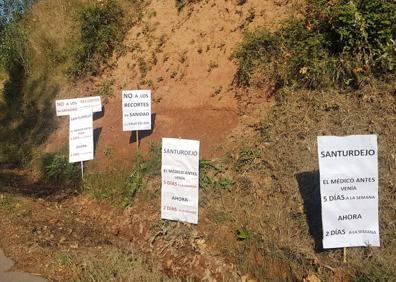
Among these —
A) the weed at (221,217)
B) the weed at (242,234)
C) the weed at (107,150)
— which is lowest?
the weed at (242,234)

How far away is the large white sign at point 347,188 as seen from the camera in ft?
19.2

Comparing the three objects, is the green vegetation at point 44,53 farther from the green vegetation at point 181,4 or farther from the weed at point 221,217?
the weed at point 221,217

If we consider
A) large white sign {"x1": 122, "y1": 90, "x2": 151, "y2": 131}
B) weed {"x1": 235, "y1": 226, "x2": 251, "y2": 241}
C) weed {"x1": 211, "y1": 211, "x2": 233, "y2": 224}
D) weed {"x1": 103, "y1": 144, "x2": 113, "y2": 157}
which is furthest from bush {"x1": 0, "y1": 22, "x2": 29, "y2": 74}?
weed {"x1": 235, "y1": 226, "x2": 251, "y2": 241}

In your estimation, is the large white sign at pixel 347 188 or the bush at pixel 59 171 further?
the bush at pixel 59 171

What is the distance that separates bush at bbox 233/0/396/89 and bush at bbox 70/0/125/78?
5.50 metres

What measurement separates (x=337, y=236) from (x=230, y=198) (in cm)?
210

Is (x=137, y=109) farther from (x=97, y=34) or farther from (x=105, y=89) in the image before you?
(x=97, y=34)

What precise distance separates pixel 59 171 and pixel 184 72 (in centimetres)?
364

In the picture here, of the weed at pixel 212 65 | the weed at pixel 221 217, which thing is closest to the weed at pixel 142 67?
the weed at pixel 212 65

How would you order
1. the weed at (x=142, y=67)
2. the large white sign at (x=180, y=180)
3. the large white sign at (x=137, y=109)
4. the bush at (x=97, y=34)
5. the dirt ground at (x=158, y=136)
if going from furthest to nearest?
the bush at (x=97, y=34) → the weed at (x=142, y=67) → the large white sign at (x=137, y=109) → the large white sign at (x=180, y=180) → the dirt ground at (x=158, y=136)

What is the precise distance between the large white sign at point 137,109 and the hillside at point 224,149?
411mm

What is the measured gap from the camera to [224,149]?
8875 mm

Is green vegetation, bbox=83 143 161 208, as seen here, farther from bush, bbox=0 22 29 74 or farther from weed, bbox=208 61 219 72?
bush, bbox=0 22 29 74

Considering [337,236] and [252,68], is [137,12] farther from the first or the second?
[337,236]
